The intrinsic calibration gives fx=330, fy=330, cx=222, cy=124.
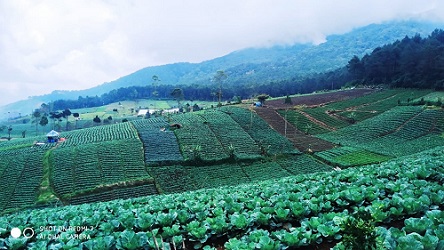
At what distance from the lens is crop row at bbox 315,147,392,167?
4151cm

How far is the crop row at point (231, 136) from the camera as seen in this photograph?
48.2m

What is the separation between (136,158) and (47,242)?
37.8m

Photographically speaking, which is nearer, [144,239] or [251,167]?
[144,239]

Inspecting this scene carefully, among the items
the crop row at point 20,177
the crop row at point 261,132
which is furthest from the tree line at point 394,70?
the crop row at point 20,177

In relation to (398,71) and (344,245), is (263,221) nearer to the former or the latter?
(344,245)

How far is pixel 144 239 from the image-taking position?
283 inches

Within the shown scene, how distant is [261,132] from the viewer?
5719 cm

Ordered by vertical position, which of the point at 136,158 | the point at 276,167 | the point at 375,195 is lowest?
the point at 276,167

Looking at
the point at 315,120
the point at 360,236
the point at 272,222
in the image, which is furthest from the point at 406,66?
the point at 360,236

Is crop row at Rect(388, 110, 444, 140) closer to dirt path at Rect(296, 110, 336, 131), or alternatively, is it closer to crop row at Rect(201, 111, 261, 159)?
dirt path at Rect(296, 110, 336, 131)

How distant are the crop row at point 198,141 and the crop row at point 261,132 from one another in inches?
268

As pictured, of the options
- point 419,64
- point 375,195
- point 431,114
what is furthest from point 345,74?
point 375,195

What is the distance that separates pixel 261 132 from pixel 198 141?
12239 millimetres

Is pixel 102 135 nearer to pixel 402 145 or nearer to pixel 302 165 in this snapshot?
pixel 302 165
